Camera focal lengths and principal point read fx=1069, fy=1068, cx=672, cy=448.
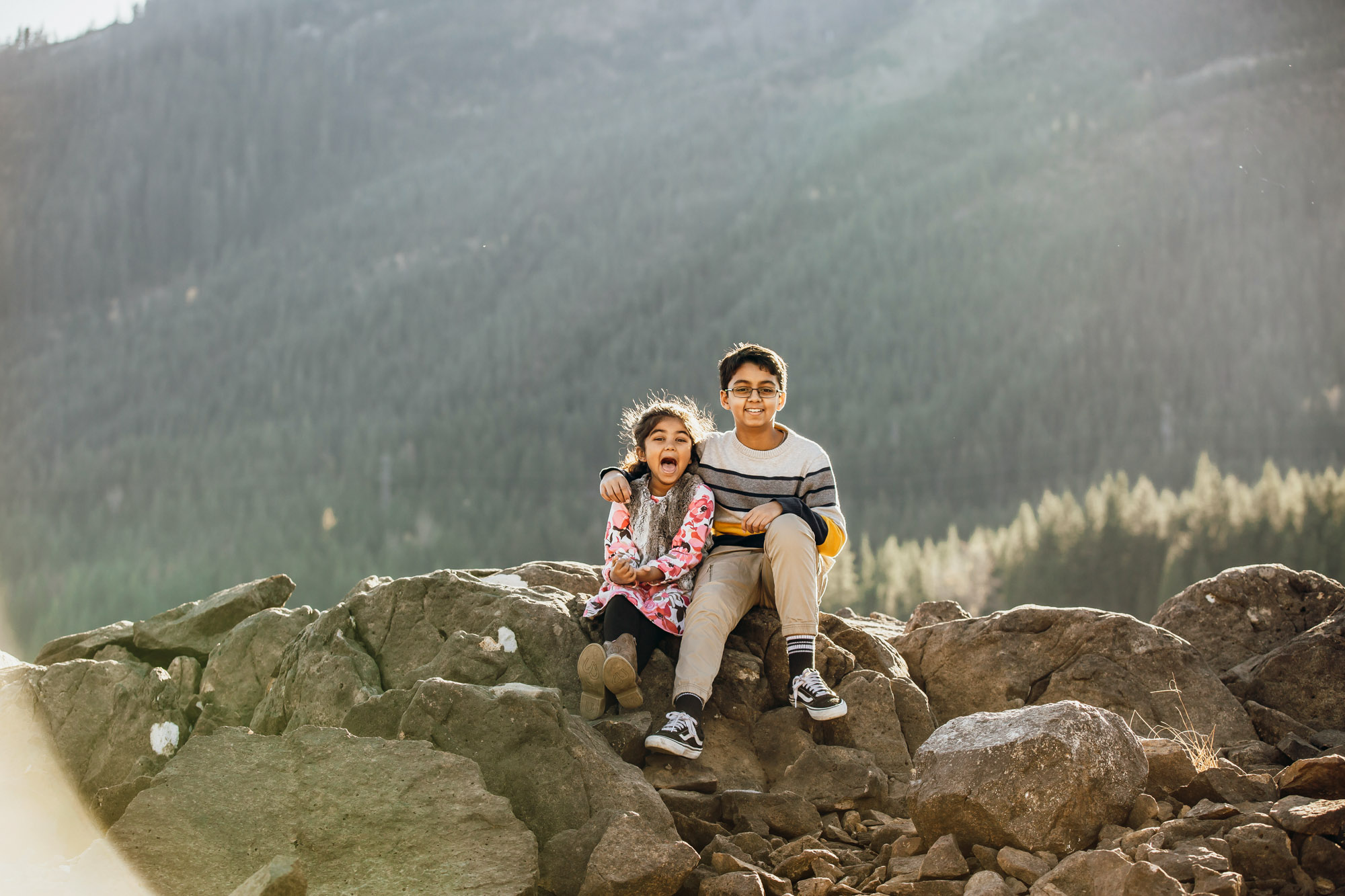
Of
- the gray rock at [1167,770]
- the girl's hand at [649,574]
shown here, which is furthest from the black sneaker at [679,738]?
the gray rock at [1167,770]

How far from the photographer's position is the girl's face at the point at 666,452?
6711 millimetres

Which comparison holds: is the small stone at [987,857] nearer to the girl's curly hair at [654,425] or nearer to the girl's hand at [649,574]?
the girl's hand at [649,574]

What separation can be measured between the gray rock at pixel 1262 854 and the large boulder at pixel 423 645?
143 inches

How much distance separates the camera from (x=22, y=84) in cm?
17200

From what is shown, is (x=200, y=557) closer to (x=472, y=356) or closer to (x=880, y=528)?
(x=472, y=356)

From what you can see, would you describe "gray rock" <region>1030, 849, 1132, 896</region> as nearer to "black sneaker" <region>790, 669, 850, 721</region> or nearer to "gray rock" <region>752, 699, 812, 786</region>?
"black sneaker" <region>790, 669, 850, 721</region>

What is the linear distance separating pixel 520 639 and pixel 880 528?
87332mm

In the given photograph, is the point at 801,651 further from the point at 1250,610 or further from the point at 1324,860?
the point at 1250,610

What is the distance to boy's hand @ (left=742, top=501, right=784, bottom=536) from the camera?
6.34 m

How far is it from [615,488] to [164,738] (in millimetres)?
3872

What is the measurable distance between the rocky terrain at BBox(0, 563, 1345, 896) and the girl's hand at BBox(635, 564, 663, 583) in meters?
0.63

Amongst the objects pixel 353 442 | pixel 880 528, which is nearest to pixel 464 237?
pixel 353 442

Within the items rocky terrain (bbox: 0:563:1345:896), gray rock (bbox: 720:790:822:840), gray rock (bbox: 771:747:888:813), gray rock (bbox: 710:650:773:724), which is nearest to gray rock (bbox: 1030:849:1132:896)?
rocky terrain (bbox: 0:563:1345:896)

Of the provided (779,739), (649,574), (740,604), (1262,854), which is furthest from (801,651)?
(1262,854)
